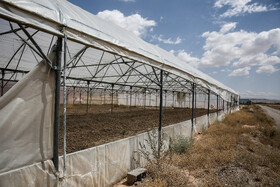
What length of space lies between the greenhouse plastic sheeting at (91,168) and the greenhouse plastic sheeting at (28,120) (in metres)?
0.13

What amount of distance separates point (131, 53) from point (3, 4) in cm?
229

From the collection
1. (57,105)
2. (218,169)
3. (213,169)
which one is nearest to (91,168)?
(57,105)

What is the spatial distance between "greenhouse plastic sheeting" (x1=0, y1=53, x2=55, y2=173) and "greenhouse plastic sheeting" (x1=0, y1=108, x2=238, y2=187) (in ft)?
0.41

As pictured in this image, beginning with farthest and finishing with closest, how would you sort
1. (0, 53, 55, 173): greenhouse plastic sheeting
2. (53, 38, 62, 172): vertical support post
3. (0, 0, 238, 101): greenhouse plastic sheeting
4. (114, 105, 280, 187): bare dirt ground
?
(114, 105, 280, 187): bare dirt ground → (53, 38, 62, 172): vertical support post → (0, 53, 55, 173): greenhouse plastic sheeting → (0, 0, 238, 101): greenhouse plastic sheeting

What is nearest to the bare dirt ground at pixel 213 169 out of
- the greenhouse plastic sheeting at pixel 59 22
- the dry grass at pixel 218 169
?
the dry grass at pixel 218 169

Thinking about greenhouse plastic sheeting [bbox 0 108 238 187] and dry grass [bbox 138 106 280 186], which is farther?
dry grass [bbox 138 106 280 186]

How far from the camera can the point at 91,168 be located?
2928 millimetres

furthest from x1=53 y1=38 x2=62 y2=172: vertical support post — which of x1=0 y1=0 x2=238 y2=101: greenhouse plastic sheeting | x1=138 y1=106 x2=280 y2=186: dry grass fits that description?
x1=138 y1=106 x2=280 y2=186: dry grass

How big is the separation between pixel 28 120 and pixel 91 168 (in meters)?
1.36

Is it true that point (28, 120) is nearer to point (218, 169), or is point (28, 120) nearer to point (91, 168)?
point (91, 168)

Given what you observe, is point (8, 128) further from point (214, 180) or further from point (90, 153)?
point (214, 180)

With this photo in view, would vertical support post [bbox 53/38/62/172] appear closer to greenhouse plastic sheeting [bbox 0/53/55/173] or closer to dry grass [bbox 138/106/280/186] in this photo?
greenhouse plastic sheeting [bbox 0/53/55/173]

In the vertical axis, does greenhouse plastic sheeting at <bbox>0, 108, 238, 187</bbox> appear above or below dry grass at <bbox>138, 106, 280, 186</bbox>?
above

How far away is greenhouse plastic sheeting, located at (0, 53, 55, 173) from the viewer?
1972 mm
